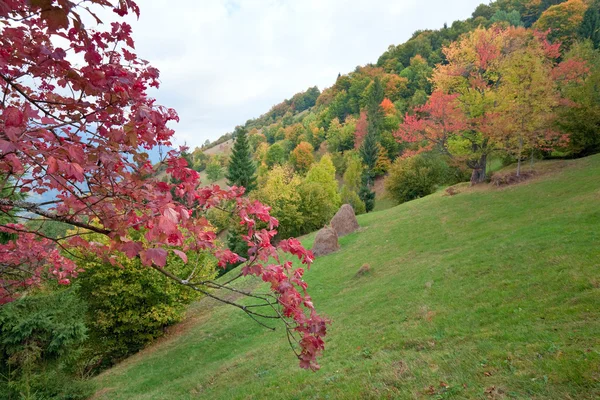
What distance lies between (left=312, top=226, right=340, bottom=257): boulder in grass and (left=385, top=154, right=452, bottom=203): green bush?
17.1 meters

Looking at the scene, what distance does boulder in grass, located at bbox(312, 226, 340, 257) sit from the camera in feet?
59.2

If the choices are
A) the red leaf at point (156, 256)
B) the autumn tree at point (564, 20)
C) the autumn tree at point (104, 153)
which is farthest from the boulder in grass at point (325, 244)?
the autumn tree at point (564, 20)

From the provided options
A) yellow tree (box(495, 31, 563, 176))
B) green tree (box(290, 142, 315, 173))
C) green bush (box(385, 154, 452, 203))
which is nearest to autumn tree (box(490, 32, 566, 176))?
yellow tree (box(495, 31, 563, 176))

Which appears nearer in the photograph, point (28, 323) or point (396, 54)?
point (28, 323)

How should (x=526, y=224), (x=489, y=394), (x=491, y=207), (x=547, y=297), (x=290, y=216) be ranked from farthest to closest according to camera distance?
(x=290, y=216) < (x=491, y=207) < (x=526, y=224) < (x=547, y=297) < (x=489, y=394)

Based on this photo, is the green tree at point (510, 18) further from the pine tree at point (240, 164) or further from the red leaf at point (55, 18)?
the red leaf at point (55, 18)

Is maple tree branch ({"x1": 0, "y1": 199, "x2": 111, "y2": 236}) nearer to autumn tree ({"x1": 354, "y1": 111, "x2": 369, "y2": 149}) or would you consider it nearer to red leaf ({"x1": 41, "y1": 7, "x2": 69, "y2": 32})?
red leaf ({"x1": 41, "y1": 7, "x2": 69, "y2": 32})

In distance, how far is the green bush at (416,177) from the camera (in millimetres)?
32188

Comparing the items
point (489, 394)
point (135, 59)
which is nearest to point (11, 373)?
point (135, 59)

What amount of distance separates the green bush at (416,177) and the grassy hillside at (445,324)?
16.2 m

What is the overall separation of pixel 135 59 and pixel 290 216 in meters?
26.4

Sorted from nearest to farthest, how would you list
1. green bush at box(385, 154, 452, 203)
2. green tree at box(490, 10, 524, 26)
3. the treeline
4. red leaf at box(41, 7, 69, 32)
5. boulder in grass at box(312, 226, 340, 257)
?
1. red leaf at box(41, 7, 69, 32)
2. the treeline
3. boulder in grass at box(312, 226, 340, 257)
4. green bush at box(385, 154, 452, 203)
5. green tree at box(490, 10, 524, 26)

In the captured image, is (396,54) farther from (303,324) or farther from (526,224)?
(303,324)

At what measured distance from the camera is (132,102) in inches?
90.4
